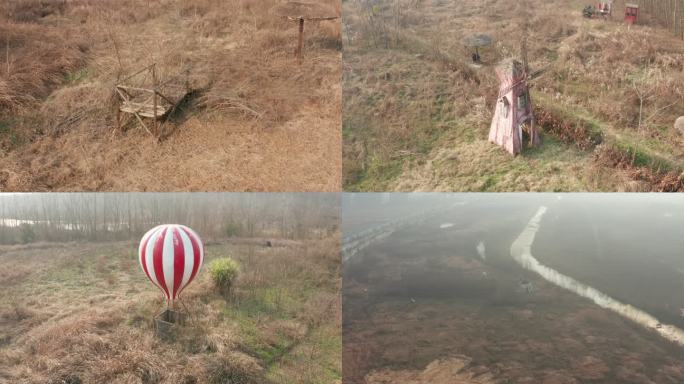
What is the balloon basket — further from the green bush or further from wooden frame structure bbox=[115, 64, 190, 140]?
wooden frame structure bbox=[115, 64, 190, 140]

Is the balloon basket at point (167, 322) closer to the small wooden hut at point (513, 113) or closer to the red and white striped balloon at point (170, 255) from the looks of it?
the red and white striped balloon at point (170, 255)

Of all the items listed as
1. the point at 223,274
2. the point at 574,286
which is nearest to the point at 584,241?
the point at 574,286

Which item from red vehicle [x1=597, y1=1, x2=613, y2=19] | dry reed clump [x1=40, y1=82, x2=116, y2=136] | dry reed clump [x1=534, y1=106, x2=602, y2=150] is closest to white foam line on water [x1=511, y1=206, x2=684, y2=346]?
dry reed clump [x1=534, y1=106, x2=602, y2=150]

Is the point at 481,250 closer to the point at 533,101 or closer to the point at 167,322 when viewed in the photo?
the point at 533,101

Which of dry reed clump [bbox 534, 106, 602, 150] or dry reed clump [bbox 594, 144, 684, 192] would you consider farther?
dry reed clump [bbox 534, 106, 602, 150]

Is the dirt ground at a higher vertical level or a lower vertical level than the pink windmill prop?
lower

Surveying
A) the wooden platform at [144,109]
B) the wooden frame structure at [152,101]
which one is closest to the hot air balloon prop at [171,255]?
the wooden frame structure at [152,101]

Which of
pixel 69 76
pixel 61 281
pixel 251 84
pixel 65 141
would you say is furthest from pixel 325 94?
pixel 61 281
